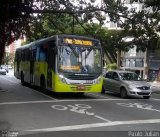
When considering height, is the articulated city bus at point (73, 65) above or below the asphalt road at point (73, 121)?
above

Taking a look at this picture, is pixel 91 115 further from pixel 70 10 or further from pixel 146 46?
pixel 146 46

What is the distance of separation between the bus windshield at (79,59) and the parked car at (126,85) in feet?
8.54

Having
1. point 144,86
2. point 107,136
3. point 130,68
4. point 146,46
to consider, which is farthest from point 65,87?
point 130,68

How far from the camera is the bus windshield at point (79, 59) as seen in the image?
19016mm

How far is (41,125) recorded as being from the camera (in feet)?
36.1

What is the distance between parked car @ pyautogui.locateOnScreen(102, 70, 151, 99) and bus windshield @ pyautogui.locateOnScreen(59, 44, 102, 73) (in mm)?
2603

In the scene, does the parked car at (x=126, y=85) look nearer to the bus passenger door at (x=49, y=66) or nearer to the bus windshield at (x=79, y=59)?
the bus windshield at (x=79, y=59)

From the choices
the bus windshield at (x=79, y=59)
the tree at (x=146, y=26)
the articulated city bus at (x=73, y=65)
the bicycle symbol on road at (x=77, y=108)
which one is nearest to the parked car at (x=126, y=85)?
the articulated city bus at (x=73, y=65)

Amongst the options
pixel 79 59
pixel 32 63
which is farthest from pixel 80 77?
pixel 32 63

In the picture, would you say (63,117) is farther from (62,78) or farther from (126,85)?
(126,85)

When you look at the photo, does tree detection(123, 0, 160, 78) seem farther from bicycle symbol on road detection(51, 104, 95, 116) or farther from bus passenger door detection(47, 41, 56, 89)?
bicycle symbol on road detection(51, 104, 95, 116)

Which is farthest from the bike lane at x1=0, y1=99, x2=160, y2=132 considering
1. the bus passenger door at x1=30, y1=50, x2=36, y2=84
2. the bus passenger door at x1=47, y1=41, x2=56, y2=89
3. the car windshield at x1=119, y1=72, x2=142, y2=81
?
the bus passenger door at x1=30, y1=50, x2=36, y2=84

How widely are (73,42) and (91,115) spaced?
6.93 metres

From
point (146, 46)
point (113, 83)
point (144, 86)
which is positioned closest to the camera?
point (144, 86)
